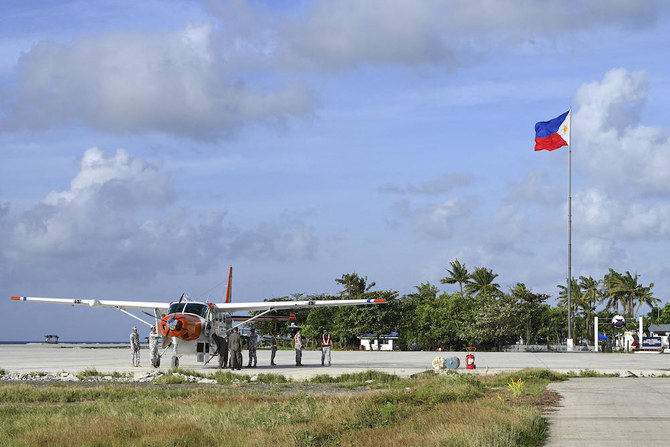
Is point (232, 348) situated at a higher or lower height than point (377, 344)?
higher

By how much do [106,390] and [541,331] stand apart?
62994 millimetres

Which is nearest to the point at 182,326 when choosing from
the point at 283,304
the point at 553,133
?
the point at 283,304

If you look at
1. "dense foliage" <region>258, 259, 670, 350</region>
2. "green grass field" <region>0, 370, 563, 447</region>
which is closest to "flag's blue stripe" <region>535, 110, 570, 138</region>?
"dense foliage" <region>258, 259, 670, 350</region>

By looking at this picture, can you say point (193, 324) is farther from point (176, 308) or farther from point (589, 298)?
point (589, 298)

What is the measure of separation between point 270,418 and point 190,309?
20.1 meters

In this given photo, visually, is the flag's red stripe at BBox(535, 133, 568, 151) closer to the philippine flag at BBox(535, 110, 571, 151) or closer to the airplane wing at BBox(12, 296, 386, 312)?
the philippine flag at BBox(535, 110, 571, 151)

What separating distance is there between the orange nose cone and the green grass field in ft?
37.1

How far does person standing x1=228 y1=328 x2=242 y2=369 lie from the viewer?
31.8m

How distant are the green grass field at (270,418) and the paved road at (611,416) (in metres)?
0.53

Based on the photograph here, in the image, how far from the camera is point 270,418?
13.5 meters

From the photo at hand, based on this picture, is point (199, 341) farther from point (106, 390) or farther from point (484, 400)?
point (484, 400)

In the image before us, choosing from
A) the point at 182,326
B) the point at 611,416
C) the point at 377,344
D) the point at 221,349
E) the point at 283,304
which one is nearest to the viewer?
the point at 611,416

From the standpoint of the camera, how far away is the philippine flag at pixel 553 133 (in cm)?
6025

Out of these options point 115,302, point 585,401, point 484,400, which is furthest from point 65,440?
point 115,302
